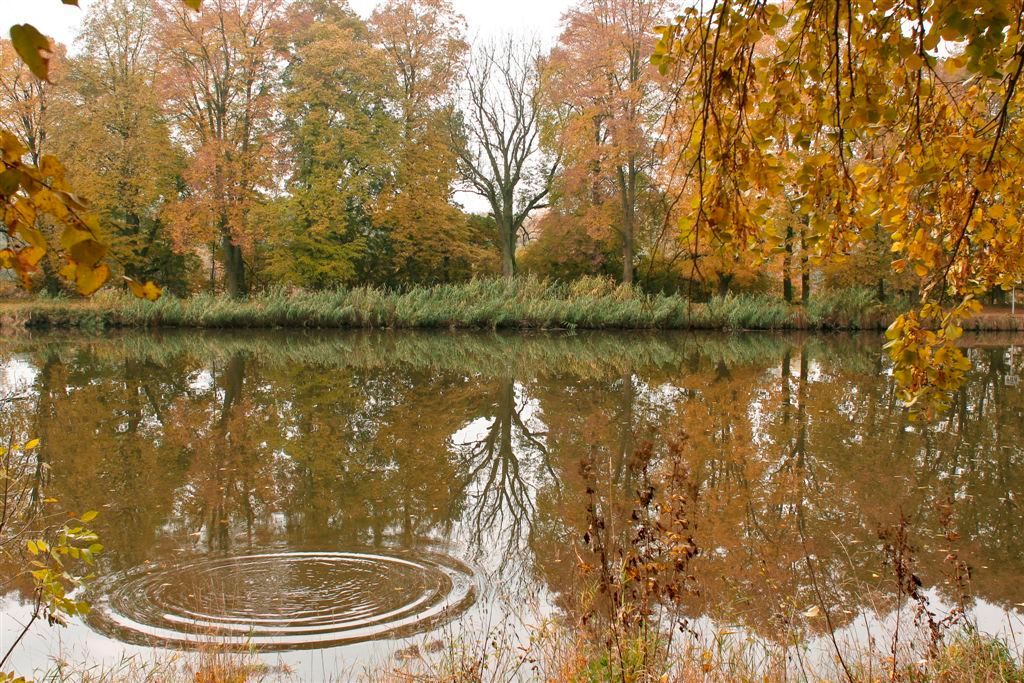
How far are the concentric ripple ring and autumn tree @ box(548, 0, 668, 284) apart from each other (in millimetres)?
22401

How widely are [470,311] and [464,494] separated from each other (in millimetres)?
18487

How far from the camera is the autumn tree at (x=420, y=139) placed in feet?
99.6

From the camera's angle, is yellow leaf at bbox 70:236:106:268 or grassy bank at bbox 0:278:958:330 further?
grassy bank at bbox 0:278:958:330

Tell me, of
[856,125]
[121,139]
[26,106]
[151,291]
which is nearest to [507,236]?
[121,139]

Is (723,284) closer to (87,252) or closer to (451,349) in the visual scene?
(451,349)

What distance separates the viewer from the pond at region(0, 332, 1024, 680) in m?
4.36

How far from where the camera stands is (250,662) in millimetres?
3814

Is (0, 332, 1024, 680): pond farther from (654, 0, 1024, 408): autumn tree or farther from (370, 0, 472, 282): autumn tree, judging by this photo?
(370, 0, 472, 282): autumn tree

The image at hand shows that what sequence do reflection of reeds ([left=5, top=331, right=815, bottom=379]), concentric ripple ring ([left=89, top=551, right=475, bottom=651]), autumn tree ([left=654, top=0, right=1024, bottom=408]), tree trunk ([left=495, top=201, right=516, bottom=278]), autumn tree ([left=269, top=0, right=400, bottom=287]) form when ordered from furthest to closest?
tree trunk ([left=495, top=201, right=516, bottom=278]) → autumn tree ([left=269, top=0, right=400, bottom=287]) → reflection of reeds ([left=5, top=331, right=815, bottom=379]) → concentric ripple ring ([left=89, top=551, right=475, bottom=651]) → autumn tree ([left=654, top=0, right=1024, bottom=408])

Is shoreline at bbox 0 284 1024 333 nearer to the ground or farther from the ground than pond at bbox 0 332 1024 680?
farther from the ground

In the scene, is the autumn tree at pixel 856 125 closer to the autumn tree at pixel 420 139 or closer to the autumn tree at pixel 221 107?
the autumn tree at pixel 221 107

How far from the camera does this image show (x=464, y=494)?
7.02 meters

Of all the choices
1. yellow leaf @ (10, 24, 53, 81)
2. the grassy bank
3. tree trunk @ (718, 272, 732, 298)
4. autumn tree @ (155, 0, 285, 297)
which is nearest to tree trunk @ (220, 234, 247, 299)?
autumn tree @ (155, 0, 285, 297)

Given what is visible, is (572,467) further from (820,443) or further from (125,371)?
(125,371)
